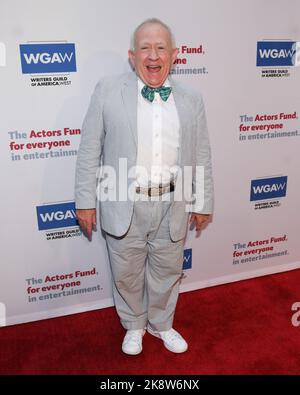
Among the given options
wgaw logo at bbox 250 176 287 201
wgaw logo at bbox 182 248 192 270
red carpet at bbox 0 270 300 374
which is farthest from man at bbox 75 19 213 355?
wgaw logo at bbox 250 176 287 201

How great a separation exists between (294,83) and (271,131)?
0.34 m

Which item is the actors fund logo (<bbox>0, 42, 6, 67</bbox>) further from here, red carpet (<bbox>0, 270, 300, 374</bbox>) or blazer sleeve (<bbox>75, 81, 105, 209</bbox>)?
red carpet (<bbox>0, 270, 300, 374</bbox>)

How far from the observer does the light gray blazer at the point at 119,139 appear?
6.10ft

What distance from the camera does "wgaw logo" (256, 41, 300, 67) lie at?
2.52m

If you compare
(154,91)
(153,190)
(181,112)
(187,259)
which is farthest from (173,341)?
(154,91)

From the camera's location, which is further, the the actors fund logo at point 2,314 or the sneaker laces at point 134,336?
the the actors fund logo at point 2,314

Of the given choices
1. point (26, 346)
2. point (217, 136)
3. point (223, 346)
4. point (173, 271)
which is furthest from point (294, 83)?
point (26, 346)

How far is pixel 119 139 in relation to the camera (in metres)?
1.88

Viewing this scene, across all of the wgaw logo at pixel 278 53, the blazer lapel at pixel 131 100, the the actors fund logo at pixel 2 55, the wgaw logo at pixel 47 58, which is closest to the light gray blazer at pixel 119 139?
the blazer lapel at pixel 131 100

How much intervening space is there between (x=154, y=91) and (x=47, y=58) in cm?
64

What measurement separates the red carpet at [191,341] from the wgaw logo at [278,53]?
1523 millimetres

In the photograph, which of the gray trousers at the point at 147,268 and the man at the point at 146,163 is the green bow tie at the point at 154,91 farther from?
the gray trousers at the point at 147,268

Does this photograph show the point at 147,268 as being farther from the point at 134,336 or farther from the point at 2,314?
the point at 2,314

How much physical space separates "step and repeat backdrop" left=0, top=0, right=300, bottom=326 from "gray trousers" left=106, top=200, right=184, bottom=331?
0.42 metres
